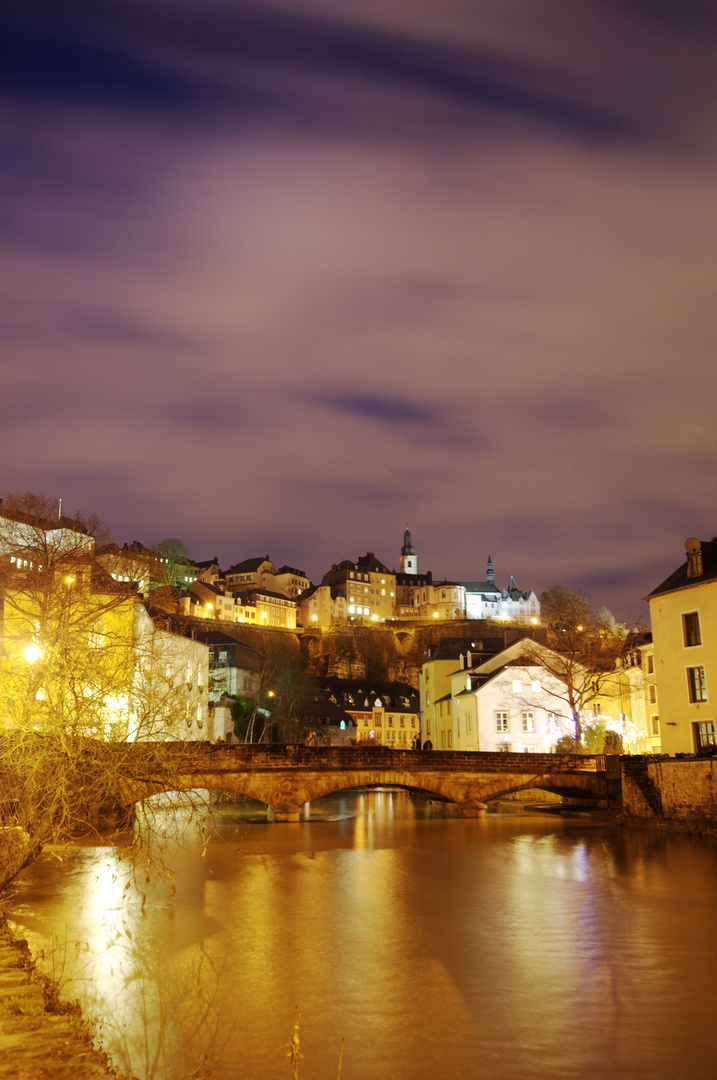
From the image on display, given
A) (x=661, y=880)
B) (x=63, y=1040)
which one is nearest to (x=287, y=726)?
(x=661, y=880)

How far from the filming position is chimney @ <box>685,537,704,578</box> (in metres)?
31.2

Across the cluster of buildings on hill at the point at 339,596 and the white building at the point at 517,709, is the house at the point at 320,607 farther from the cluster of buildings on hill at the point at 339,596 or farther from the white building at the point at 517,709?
the white building at the point at 517,709

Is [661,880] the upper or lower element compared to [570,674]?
lower

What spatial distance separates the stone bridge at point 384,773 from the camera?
3266cm

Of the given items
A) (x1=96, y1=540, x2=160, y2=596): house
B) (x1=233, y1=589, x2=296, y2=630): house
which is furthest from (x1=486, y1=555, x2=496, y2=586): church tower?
(x1=96, y1=540, x2=160, y2=596): house

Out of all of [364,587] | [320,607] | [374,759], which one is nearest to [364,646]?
[320,607]

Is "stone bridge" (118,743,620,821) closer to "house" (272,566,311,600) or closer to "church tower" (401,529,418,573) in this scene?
"house" (272,566,311,600)

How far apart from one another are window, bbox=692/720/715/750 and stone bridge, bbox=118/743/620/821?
15.3 ft

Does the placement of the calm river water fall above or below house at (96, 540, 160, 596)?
below

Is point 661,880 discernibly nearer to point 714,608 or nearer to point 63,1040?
point 714,608

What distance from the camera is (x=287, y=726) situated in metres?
63.4

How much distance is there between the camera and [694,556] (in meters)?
31.4

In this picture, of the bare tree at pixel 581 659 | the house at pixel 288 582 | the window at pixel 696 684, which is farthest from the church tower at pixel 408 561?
the window at pixel 696 684

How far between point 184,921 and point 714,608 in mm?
21319
